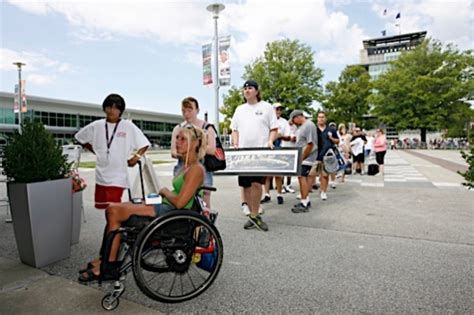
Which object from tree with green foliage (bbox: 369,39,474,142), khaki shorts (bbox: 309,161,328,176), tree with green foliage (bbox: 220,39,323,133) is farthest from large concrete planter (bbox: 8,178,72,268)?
tree with green foliage (bbox: 369,39,474,142)

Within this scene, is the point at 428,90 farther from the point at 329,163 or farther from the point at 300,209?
the point at 300,209

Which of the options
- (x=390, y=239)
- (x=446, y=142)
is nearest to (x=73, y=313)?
(x=390, y=239)

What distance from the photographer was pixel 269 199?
20.0 feet

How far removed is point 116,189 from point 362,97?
49.8 metres

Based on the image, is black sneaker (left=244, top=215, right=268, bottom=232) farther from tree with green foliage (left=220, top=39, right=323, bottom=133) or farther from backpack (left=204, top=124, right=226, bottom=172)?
tree with green foliage (left=220, top=39, right=323, bottom=133)

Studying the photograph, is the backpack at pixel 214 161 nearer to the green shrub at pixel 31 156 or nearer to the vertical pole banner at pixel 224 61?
the green shrub at pixel 31 156

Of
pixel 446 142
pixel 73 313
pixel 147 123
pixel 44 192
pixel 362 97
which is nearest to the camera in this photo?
pixel 73 313

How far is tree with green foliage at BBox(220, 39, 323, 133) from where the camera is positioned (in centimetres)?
3222

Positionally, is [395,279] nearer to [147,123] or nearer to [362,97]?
[362,97]

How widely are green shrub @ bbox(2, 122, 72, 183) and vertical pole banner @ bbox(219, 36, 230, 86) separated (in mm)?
8355

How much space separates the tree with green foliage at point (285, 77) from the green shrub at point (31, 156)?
29.3 meters

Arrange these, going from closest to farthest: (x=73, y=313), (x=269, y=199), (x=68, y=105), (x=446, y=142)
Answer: (x=73, y=313)
(x=269, y=199)
(x=446, y=142)
(x=68, y=105)

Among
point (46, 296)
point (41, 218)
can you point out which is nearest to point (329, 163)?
point (41, 218)

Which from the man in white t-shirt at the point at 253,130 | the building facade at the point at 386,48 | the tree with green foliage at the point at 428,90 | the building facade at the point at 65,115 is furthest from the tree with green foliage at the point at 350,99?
the man in white t-shirt at the point at 253,130
